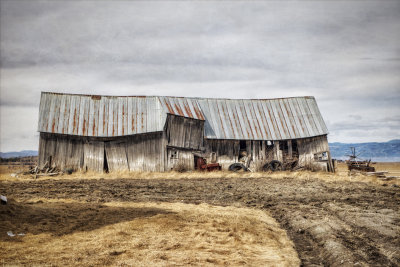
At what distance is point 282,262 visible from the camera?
24.9ft

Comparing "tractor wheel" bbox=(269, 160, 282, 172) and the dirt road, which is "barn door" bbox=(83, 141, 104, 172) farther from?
"tractor wheel" bbox=(269, 160, 282, 172)

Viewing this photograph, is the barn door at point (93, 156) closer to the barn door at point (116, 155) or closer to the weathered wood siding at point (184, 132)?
the barn door at point (116, 155)

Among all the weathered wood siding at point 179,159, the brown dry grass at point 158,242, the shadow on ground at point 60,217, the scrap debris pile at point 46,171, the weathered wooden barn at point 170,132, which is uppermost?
the weathered wooden barn at point 170,132

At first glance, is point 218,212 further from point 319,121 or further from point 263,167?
point 319,121

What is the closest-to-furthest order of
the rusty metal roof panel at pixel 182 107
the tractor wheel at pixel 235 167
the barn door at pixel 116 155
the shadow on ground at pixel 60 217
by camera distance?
the shadow on ground at pixel 60 217
the barn door at pixel 116 155
the rusty metal roof panel at pixel 182 107
the tractor wheel at pixel 235 167

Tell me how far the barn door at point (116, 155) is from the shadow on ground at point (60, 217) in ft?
51.6

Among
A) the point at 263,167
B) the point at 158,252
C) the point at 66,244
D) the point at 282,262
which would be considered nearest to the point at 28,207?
the point at 66,244

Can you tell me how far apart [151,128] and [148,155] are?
83.0 inches

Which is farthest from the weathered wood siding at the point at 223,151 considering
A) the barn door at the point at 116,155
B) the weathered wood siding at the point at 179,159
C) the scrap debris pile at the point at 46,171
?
the scrap debris pile at the point at 46,171

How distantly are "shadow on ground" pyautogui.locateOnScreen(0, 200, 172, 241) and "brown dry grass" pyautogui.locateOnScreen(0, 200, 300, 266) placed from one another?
0.05 meters

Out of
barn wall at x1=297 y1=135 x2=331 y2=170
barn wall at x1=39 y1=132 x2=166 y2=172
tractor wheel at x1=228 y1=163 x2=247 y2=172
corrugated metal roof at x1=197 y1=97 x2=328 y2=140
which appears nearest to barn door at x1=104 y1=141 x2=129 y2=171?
barn wall at x1=39 y1=132 x2=166 y2=172

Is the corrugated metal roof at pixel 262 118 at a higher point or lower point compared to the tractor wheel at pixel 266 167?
higher

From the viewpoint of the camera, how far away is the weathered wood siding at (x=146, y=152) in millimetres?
28688

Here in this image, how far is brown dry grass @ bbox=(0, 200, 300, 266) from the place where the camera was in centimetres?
758
